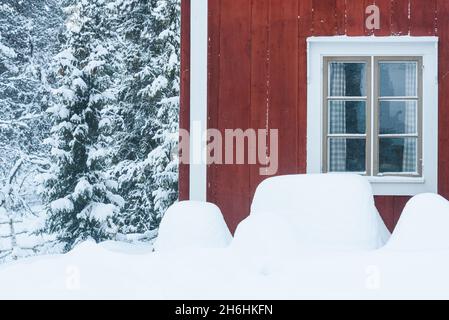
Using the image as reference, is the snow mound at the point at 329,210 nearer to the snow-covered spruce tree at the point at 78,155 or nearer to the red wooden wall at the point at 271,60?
the red wooden wall at the point at 271,60

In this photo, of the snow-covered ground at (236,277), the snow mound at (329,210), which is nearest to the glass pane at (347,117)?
the snow mound at (329,210)

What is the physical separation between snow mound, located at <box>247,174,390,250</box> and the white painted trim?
1.91 metres

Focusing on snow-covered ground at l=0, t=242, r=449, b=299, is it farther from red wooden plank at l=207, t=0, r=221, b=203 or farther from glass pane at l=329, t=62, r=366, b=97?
glass pane at l=329, t=62, r=366, b=97

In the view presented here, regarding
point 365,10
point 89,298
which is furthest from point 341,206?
point 365,10

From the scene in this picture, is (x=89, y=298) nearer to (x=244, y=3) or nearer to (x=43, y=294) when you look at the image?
(x=43, y=294)

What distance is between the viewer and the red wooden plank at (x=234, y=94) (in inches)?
→ 256

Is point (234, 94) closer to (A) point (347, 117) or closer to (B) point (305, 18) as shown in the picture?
(B) point (305, 18)

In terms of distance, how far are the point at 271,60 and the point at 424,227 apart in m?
3.25

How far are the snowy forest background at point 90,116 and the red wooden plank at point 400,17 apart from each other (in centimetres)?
888

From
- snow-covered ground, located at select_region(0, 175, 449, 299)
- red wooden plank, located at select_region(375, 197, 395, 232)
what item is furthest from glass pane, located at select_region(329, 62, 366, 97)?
snow-covered ground, located at select_region(0, 175, 449, 299)

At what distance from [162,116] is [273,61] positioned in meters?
9.89

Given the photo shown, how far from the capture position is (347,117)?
6.52 m

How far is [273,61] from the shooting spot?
257 inches

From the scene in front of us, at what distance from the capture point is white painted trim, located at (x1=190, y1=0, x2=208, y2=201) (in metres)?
6.50
